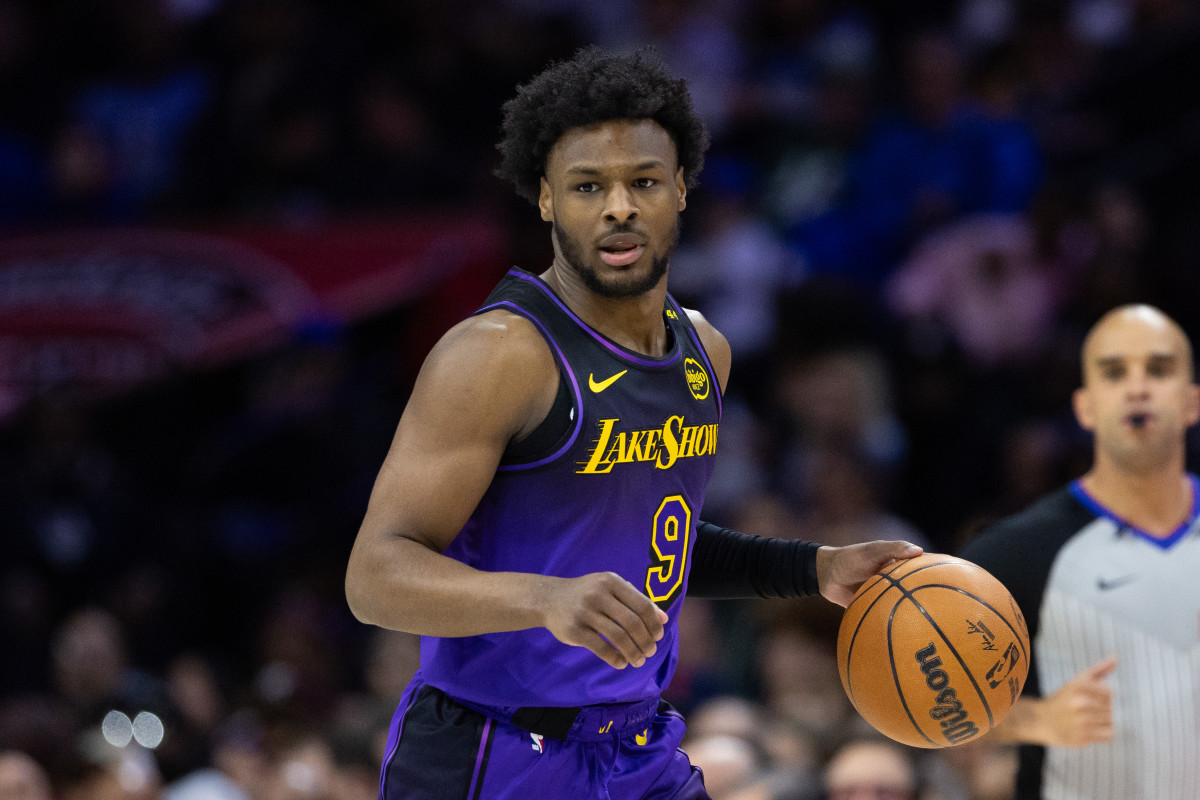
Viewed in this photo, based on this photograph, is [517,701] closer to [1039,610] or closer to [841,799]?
[1039,610]

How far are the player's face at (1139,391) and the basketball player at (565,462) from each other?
1331 millimetres

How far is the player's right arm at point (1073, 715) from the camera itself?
4.16m

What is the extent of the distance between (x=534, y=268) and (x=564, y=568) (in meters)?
6.17

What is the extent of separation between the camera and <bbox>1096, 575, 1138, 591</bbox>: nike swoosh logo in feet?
14.6

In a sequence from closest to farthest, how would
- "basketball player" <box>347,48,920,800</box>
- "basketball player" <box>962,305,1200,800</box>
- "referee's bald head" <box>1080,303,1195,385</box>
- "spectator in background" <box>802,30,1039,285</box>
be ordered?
"basketball player" <box>347,48,920,800</box>
"basketball player" <box>962,305,1200,800</box>
"referee's bald head" <box>1080,303,1195,385</box>
"spectator in background" <box>802,30,1039,285</box>

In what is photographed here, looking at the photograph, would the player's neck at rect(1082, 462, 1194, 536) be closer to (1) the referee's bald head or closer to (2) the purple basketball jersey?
(1) the referee's bald head

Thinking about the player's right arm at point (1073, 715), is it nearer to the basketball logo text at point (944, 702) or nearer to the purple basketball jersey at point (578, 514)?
the basketball logo text at point (944, 702)

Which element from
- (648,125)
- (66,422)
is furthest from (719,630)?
(648,125)

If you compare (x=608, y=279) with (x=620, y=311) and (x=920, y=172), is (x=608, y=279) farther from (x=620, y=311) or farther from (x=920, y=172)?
(x=920, y=172)

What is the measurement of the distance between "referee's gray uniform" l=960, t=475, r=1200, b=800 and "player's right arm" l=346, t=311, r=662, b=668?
2.00 meters

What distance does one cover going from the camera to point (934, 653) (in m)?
3.49

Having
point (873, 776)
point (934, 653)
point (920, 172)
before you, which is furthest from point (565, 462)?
point (920, 172)

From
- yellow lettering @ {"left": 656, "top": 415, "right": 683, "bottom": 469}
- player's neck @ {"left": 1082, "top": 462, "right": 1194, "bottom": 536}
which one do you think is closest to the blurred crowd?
player's neck @ {"left": 1082, "top": 462, "right": 1194, "bottom": 536}

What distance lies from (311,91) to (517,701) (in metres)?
7.16
